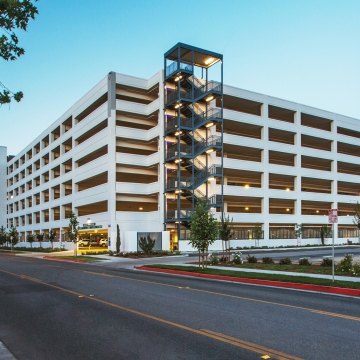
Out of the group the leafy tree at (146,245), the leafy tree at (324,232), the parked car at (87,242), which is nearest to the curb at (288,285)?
Answer: the leafy tree at (146,245)

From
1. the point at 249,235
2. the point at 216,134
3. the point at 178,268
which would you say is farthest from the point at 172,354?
the point at 249,235

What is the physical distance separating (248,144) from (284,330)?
158ft

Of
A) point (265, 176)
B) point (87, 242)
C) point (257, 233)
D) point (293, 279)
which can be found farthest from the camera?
point (87, 242)

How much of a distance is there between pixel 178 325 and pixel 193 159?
41.4m

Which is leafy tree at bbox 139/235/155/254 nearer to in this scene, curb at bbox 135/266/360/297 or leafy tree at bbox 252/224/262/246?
leafy tree at bbox 252/224/262/246

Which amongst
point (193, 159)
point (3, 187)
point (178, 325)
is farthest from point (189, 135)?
point (3, 187)

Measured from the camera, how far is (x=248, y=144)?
56.2 metres

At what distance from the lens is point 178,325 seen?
31.9 feet

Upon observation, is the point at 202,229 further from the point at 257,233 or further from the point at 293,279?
the point at 257,233

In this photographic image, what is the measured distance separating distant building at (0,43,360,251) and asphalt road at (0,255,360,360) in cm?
3437

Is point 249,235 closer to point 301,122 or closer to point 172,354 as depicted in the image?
point 301,122

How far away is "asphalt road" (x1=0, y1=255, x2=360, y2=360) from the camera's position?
7.67 meters

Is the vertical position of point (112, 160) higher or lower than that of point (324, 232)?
higher

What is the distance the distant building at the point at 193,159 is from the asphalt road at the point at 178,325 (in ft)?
113
